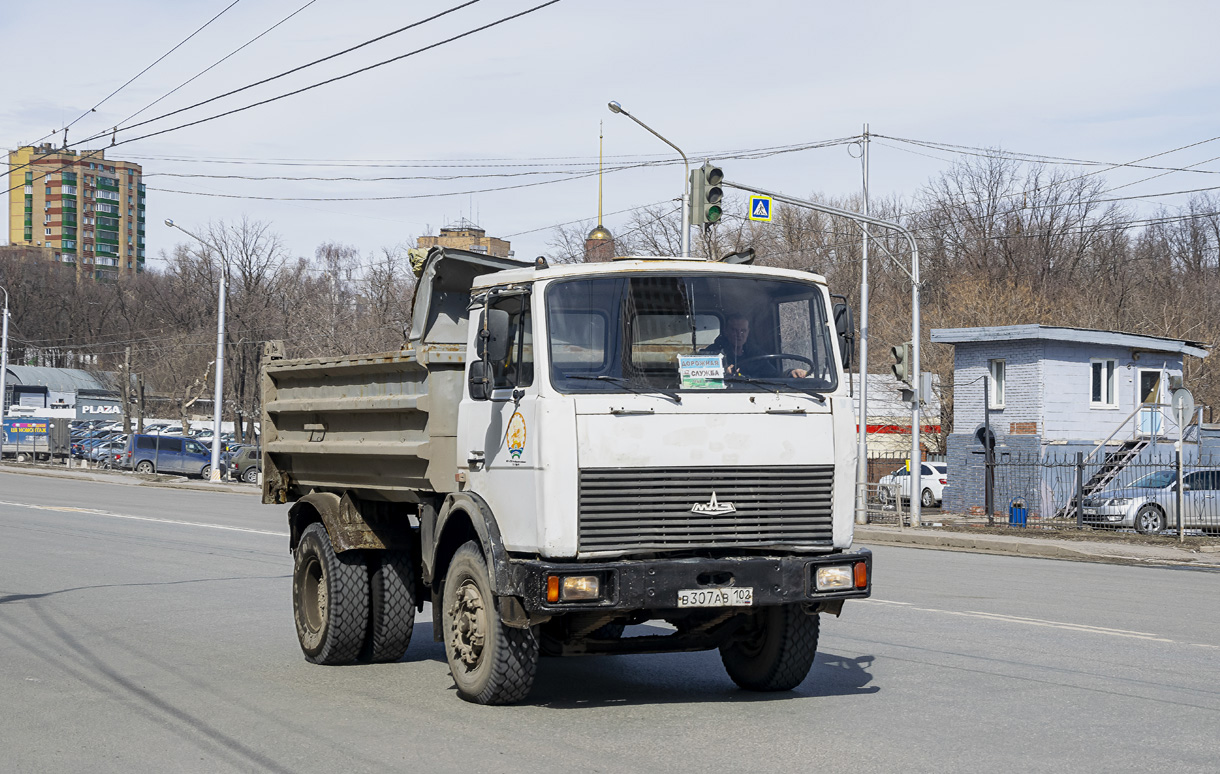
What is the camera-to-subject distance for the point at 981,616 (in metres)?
11.9

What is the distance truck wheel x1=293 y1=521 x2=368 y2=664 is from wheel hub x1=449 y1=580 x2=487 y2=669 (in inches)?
61.9

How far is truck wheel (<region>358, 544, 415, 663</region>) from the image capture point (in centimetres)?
909

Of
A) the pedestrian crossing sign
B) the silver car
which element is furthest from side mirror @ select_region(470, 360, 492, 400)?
the silver car

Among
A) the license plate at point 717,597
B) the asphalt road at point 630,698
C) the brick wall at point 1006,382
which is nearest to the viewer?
the asphalt road at point 630,698

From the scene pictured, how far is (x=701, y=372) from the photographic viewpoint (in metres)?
7.21

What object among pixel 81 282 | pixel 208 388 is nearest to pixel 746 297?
pixel 208 388

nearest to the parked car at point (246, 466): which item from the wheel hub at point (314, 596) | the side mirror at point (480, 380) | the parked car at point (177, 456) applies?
the parked car at point (177, 456)

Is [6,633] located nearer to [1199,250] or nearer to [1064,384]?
[1064,384]

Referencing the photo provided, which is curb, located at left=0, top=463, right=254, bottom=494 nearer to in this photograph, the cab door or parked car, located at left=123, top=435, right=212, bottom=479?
parked car, located at left=123, top=435, right=212, bottom=479

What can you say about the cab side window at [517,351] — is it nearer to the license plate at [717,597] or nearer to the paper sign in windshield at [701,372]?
the paper sign in windshield at [701,372]

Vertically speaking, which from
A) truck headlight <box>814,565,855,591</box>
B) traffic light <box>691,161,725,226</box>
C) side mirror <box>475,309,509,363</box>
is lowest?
truck headlight <box>814,565,855,591</box>

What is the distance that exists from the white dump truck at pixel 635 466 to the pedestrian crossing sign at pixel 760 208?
15.0 metres

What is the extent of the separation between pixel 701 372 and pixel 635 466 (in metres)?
0.71

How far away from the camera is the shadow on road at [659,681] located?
7.85 m
